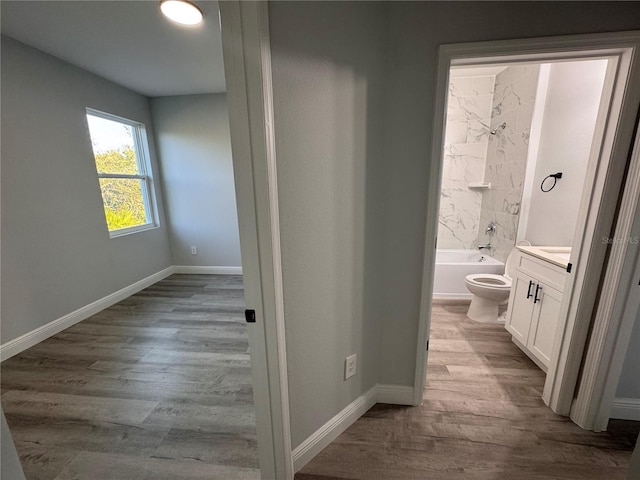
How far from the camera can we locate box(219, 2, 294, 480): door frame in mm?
873

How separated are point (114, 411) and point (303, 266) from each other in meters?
1.67

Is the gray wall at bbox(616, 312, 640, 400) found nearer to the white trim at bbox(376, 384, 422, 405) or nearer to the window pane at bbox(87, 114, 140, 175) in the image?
the white trim at bbox(376, 384, 422, 405)

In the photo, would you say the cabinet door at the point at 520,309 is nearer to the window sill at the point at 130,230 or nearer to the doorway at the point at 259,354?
the doorway at the point at 259,354

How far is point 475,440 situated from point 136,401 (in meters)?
2.12

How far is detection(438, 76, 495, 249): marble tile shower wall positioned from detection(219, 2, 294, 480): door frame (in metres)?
3.46

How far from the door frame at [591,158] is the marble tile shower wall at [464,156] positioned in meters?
2.46

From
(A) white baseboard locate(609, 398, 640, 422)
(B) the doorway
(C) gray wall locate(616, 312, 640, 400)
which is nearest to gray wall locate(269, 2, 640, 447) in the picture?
(B) the doorway

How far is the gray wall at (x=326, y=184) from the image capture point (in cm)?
105

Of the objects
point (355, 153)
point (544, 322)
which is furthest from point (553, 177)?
point (355, 153)

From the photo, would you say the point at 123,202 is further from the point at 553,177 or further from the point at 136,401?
the point at 553,177

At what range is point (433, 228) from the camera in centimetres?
150

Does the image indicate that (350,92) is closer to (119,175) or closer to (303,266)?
(303,266)

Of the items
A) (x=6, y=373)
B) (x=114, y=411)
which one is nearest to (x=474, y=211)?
(x=114, y=411)

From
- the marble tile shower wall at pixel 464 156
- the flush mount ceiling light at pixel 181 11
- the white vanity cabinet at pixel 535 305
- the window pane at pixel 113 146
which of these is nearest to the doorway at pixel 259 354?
the flush mount ceiling light at pixel 181 11
